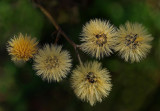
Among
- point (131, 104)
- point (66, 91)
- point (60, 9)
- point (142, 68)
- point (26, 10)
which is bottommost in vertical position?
point (131, 104)

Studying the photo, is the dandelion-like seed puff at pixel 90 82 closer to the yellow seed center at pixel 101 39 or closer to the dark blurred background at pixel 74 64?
the yellow seed center at pixel 101 39

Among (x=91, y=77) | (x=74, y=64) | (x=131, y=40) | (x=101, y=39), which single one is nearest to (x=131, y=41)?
(x=131, y=40)

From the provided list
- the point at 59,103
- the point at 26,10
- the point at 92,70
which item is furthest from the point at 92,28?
the point at 59,103

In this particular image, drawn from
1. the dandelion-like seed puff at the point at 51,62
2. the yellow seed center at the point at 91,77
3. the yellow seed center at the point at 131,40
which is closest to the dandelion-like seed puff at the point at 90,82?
the yellow seed center at the point at 91,77

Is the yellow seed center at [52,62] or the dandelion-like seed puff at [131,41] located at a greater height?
the yellow seed center at [52,62]

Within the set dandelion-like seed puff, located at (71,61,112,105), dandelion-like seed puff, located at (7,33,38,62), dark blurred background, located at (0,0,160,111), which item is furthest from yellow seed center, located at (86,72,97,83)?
dark blurred background, located at (0,0,160,111)

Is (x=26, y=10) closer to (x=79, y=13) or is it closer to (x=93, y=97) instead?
(x=79, y=13)

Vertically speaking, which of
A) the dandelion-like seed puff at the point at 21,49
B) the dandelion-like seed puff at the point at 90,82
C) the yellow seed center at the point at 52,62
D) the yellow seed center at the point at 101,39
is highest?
the dandelion-like seed puff at the point at 21,49

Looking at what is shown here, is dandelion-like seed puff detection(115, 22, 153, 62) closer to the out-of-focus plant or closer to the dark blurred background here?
the out-of-focus plant
